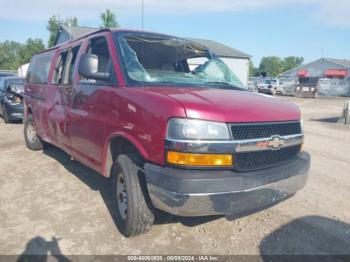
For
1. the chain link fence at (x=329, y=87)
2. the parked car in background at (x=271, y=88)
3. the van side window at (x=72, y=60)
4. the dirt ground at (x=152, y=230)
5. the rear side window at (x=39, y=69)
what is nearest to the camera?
the dirt ground at (x=152, y=230)

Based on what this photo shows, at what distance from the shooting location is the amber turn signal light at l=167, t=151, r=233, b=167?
2888 mm

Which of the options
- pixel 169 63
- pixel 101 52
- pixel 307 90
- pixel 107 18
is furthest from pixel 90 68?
pixel 107 18

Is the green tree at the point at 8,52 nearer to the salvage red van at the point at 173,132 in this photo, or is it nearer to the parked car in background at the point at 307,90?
the parked car in background at the point at 307,90

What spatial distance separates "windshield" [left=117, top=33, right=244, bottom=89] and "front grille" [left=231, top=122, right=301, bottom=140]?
3.22 feet

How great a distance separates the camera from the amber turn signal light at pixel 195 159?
9.48 feet

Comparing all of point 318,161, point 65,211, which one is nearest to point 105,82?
point 65,211

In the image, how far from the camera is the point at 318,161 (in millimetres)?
6848

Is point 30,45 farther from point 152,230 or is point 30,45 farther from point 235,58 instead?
point 152,230

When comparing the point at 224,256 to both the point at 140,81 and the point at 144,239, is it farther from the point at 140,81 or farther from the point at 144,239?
the point at 140,81

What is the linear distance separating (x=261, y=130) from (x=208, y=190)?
0.80 meters

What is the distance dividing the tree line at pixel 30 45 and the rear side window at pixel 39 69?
29139 mm

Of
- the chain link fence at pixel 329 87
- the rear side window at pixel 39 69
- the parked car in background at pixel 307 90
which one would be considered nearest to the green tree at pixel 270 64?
the chain link fence at pixel 329 87

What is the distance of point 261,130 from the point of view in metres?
3.19

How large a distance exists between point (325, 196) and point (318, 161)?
7.01 ft
